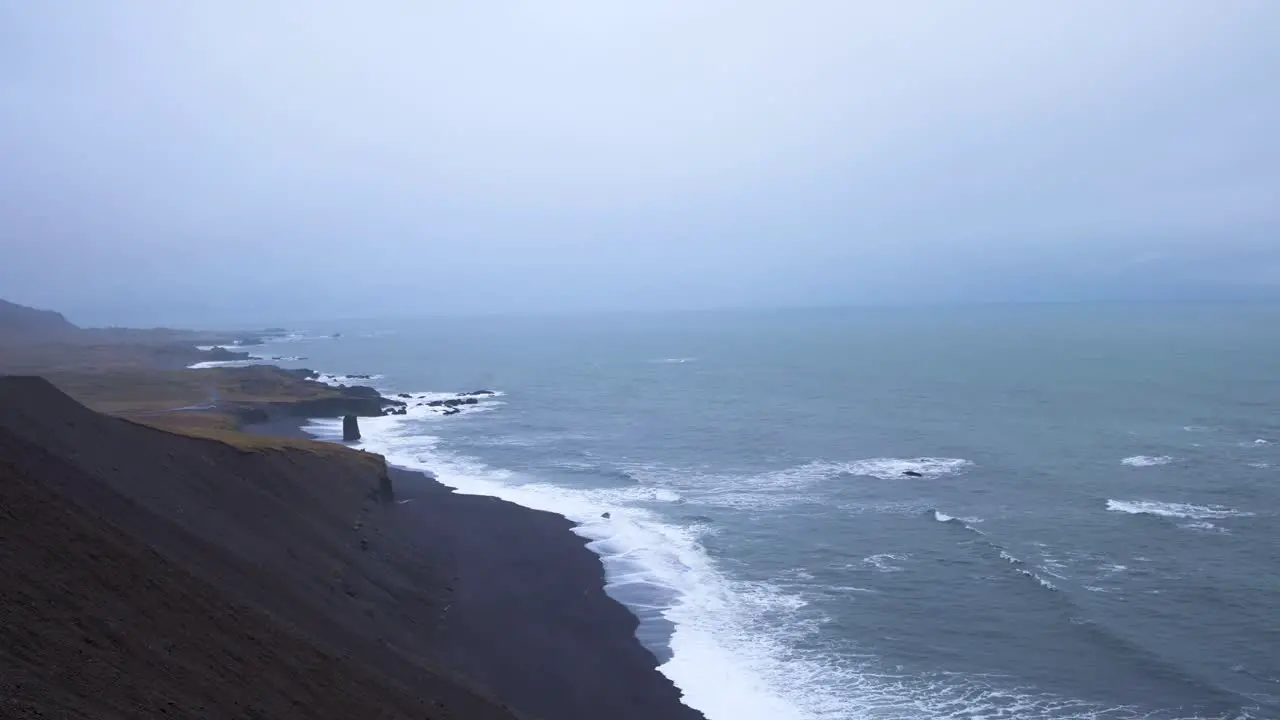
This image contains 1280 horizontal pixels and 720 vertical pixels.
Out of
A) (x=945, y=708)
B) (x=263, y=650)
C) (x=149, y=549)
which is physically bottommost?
(x=945, y=708)

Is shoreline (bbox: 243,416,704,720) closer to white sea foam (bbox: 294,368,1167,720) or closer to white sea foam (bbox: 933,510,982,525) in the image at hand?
white sea foam (bbox: 294,368,1167,720)

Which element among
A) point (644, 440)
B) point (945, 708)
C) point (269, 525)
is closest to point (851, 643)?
point (945, 708)

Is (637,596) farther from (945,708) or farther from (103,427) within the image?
→ (103,427)

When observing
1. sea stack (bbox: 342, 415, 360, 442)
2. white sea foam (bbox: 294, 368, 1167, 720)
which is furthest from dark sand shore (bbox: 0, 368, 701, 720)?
sea stack (bbox: 342, 415, 360, 442)

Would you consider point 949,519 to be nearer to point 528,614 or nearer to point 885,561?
point 885,561

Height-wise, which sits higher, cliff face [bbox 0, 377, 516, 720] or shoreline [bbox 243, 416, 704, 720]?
cliff face [bbox 0, 377, 516, 720]

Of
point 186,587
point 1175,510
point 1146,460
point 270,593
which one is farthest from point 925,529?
point 186,587
